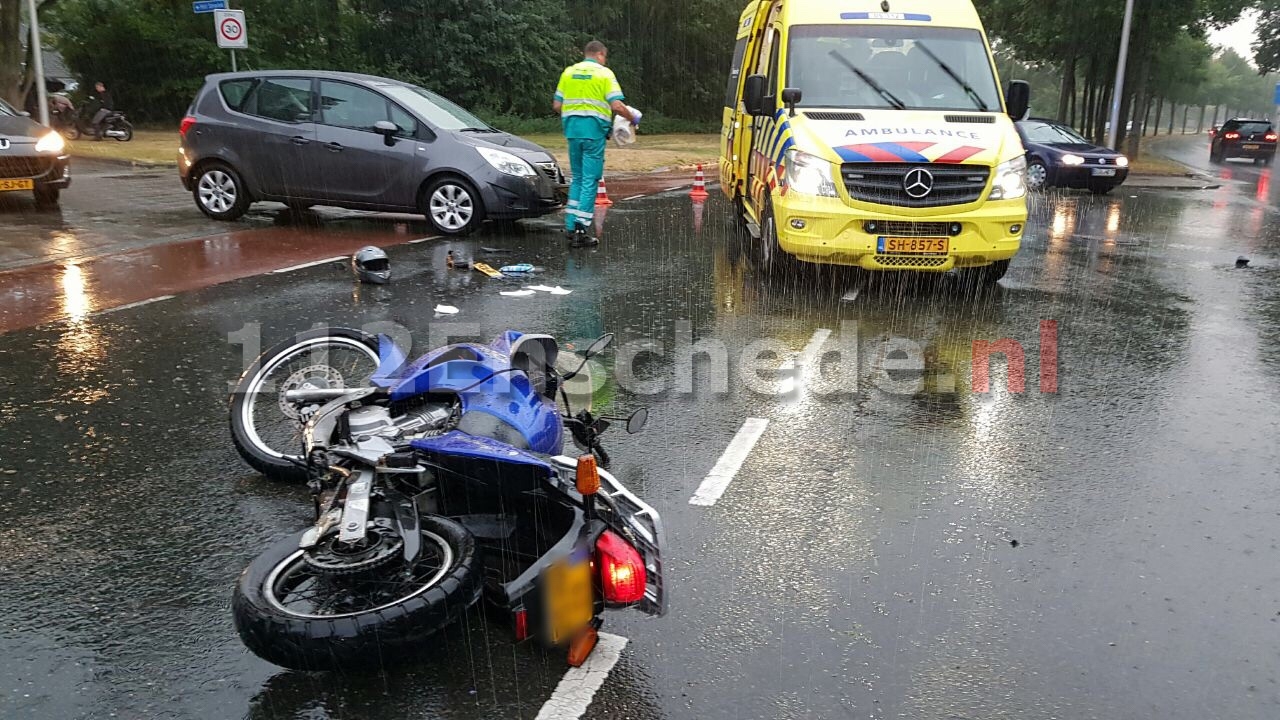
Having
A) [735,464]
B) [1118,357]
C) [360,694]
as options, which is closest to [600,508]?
[360,694]

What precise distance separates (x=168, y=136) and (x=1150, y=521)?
1181 inches

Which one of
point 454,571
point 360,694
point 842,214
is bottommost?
point 360,694

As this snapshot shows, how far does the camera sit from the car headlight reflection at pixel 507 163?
38.7 feet

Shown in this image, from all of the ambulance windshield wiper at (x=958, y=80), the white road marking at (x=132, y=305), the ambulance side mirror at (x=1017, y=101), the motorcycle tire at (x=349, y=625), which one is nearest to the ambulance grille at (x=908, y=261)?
the ambulance windshield wiper at (x=958, y=80)

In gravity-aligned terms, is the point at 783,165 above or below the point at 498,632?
above

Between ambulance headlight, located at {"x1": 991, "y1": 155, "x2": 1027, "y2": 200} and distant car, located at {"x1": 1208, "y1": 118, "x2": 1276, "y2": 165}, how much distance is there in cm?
3822

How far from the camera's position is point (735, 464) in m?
5.01

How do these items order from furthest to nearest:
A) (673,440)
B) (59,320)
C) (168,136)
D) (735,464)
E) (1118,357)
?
(168,136) → (59,320) → (1118,357) → (673,440) → (735,464)

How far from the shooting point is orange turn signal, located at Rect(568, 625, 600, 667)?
3.15 m

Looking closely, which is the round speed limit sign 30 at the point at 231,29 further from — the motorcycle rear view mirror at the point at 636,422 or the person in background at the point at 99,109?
the motorcycle rear view mirror at the point at 636,422

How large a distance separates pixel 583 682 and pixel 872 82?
7.79 metres

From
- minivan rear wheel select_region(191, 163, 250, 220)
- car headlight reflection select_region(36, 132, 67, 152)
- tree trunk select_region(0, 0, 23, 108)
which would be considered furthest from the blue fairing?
tree trunk select_region(0, 0, 23, 108)

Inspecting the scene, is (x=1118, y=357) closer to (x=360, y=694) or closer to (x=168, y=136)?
(x=360, y=694)

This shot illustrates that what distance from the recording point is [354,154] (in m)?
12.0
